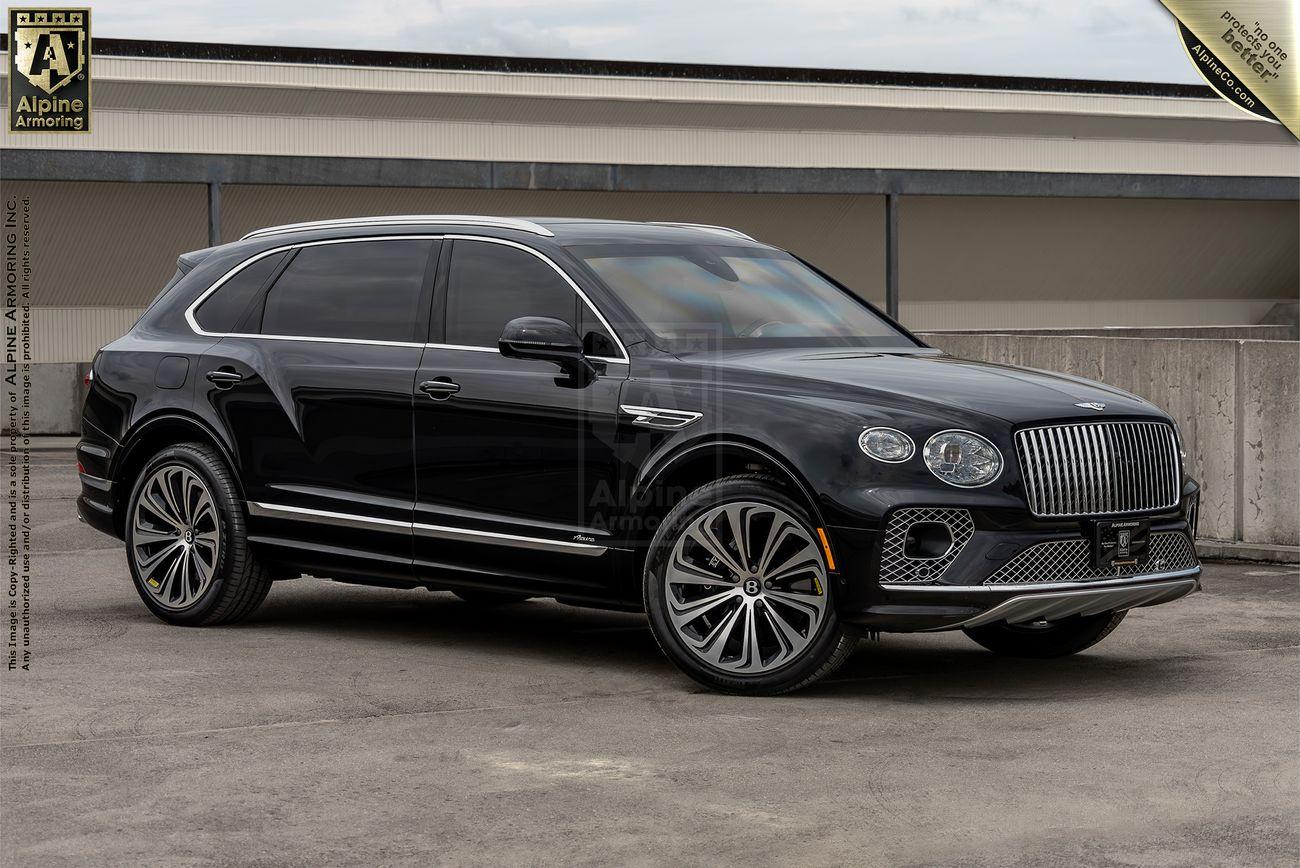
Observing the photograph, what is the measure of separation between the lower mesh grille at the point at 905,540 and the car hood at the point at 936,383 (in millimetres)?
396

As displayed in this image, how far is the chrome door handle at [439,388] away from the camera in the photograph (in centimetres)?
831

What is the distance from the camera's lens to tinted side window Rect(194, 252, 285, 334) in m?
9.40

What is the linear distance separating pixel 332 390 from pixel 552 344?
1364mm

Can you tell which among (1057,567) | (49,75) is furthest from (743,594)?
(49,75)

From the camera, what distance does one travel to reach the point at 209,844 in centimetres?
530

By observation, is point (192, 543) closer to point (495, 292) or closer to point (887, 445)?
point (495, 292)

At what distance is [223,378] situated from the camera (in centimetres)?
919

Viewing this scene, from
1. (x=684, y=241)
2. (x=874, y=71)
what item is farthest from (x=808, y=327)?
(x=874, y=71)

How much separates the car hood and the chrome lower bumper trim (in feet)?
2.18

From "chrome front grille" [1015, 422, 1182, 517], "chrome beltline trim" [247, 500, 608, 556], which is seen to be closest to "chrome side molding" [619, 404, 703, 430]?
"chrome beltline trim" [247, 500, 608, 556]

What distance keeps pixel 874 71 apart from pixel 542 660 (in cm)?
3338

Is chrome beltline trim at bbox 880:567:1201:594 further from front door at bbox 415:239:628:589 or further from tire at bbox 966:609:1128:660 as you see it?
front door at bbox 415:239:628:589

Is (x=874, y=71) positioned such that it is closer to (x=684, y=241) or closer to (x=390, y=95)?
(x=390, y=95)

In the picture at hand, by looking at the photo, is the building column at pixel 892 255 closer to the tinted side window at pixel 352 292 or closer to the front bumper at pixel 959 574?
the tinted side window at pixel 352 292
